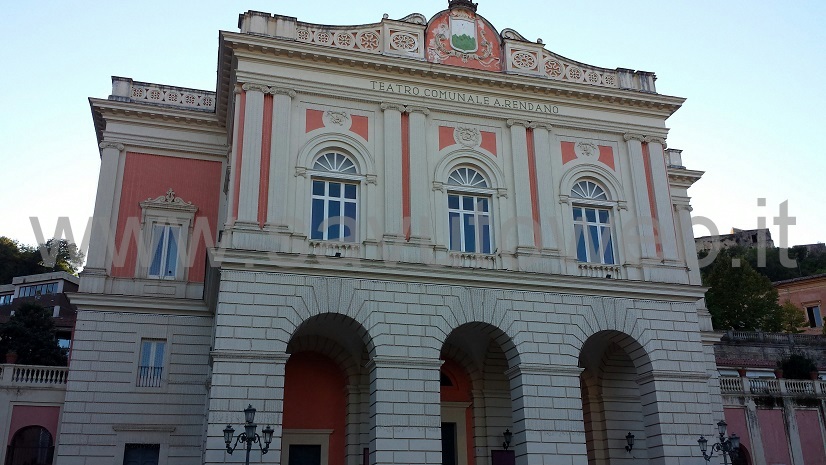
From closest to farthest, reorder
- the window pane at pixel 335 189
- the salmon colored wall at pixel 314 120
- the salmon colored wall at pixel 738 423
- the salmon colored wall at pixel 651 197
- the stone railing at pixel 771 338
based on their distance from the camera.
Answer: the window pane at pixel 335 189, the salmon colored wall at pixel 314 120, the salmon colored wall at pixel 651 197, the salmon colored wall at pixel 738 423, the stone railing at pixel 771 338

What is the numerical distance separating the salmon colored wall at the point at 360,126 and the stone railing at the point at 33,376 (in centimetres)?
1110

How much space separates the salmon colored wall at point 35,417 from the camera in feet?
71.3

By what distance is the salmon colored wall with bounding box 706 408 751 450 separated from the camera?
26.1m

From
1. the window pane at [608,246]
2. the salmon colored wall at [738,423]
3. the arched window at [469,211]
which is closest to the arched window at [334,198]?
the arched window at [469,211]

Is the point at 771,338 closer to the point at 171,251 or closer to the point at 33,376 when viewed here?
the point at 171,251

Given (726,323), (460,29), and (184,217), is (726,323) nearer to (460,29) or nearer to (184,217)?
(460,29)

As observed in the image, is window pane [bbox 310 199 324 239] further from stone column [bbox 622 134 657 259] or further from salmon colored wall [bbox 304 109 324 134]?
stone column [bbox 622 134 657 259]

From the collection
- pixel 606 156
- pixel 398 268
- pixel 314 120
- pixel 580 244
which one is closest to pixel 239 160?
pixel 314 120

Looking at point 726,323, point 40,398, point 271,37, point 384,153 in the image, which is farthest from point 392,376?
A: point 726,323

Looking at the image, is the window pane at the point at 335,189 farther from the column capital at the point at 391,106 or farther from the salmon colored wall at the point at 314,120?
the column capital at the point at 391,106

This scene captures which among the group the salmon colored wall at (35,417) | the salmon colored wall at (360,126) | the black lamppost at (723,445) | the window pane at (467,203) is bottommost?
the black lamppost at (723,445)

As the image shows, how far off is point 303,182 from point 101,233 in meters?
7.67

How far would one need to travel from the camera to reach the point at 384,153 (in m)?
20.7

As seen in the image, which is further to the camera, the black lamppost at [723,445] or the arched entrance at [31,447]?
the arched entrance at [31,447]
